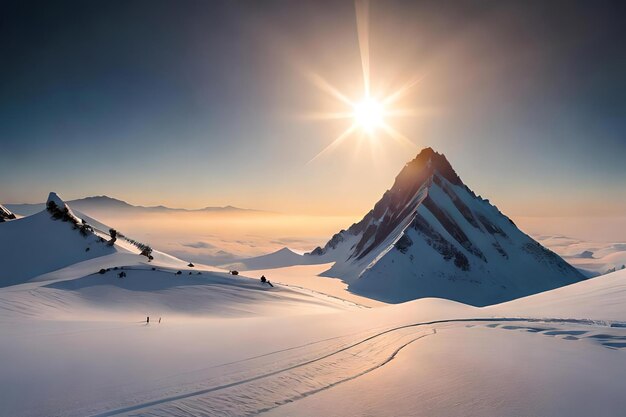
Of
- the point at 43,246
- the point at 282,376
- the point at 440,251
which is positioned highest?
the point at 440,251

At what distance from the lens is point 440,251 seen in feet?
342

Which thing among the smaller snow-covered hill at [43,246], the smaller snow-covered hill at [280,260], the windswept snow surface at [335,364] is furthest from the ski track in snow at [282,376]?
the smaller snow-covered hill at [280,260]

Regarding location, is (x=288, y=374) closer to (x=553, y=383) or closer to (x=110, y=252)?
(x=553, y=383)

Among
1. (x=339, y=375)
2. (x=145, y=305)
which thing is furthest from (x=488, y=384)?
(x=145, y=305)

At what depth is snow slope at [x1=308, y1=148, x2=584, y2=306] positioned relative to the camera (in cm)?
Answer: 9306

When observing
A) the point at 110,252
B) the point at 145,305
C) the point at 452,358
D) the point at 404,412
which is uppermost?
the point at 110,252

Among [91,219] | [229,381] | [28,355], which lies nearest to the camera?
[229,381]

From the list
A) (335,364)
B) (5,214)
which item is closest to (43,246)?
(5,214)

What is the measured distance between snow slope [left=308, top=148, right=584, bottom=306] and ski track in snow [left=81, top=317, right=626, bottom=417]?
72505 mm

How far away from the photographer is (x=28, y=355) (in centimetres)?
977

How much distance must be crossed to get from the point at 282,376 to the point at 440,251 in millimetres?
105233

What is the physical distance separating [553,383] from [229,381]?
7.99m

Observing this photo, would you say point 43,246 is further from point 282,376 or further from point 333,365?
point 333,365

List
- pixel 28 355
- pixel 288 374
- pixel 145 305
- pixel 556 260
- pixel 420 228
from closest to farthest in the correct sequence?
pixel 288 374
pixel 28 355
pixel 145 305
pixel 420 228
pixel 556 260
